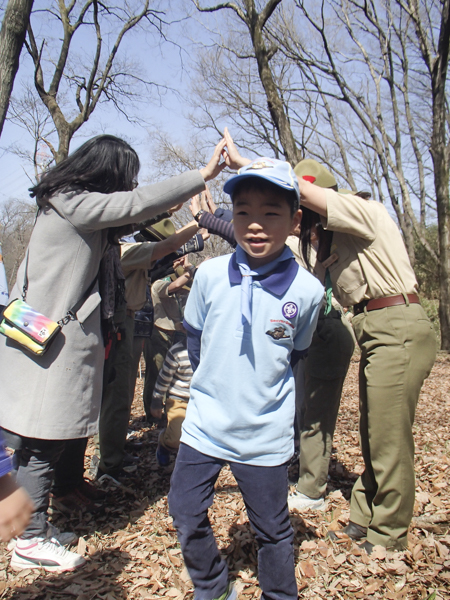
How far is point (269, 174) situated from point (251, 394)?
3.10 ft

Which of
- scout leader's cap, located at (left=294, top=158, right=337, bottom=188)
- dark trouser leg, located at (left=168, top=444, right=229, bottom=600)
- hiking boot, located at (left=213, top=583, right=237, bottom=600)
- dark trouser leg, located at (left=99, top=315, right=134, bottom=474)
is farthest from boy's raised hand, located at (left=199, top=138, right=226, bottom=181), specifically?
hiking boot, located at (left=213, top=583, right=237, bottom=600)

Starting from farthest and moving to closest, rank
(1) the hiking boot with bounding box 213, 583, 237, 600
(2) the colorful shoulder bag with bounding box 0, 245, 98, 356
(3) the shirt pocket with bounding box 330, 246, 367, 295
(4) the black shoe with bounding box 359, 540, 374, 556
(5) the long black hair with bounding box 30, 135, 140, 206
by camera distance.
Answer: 1. (3) the shirt pocket with bounding box 330, 246, 367, 295
2. (4) the black shoe with bounding box 359, 540, 374, 556
3. (5) the long black hair with bounding box 30, 135, 140, 206
4. (2) the colorful shoulder bag with bounding box 0, 245, 98, 356
5. (1) the hiking boot with bounding box 213, 583, 237, 600

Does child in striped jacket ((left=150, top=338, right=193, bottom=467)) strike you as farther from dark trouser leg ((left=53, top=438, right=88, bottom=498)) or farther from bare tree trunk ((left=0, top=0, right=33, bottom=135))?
bare tree trunk ((left=0, top=0, right=33, bottom=135))

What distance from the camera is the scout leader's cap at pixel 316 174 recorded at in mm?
3071

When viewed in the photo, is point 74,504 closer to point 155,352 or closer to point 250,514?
point 250,514

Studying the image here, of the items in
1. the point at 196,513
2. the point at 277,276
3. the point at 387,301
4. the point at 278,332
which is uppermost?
the point at 277,276

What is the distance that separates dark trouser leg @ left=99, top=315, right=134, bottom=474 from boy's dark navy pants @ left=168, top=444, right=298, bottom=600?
1710mm

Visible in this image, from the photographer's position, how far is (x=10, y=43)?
4828mm

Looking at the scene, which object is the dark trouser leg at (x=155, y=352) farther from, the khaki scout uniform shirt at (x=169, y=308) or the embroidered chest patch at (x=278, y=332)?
the embroidered chest patch at (x=278, y=332)

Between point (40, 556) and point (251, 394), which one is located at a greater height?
point (251, 394)

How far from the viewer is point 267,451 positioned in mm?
1953

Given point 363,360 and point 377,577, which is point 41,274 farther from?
point 377,577

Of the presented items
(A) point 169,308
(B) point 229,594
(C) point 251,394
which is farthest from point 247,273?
(A) point 169,308

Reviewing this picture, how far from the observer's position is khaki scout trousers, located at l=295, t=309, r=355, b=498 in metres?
3.22
